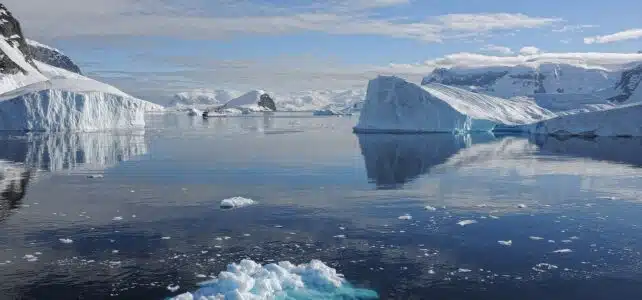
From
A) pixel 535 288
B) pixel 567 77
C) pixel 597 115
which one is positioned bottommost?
pixel 535 288

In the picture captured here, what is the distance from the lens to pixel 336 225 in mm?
16719

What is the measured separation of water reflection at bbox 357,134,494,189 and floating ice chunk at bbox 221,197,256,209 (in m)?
6.37

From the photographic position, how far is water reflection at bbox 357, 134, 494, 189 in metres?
27.6

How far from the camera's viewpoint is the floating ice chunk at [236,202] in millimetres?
19359

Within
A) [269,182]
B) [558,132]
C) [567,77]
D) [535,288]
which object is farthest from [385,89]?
[567,77]

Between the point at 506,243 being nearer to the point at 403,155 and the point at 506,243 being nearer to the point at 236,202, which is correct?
the point at 236,202

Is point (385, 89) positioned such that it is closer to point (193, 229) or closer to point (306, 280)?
point (193, 229)

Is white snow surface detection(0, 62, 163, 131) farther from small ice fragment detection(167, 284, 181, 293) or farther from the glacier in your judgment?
small ice fragment detection(167, 284, 181, 293)

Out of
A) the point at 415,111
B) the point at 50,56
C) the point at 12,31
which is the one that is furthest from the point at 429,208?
the point at 50,56

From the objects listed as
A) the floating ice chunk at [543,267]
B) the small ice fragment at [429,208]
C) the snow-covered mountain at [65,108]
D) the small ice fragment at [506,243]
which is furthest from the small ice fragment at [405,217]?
the snow-covered mountain at [65,108]

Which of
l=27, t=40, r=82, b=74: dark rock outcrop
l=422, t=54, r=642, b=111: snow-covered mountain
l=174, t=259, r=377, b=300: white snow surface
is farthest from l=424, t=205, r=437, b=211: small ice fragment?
l=27, t=40, r=82, b=74: dark rock outcrop

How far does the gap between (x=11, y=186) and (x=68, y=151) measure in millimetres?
15895

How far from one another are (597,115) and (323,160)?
33299 millimetres

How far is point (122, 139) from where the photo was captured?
50.2 m
